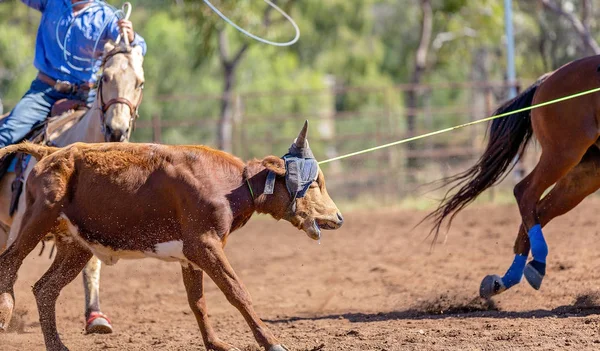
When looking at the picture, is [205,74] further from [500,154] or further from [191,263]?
[191,263]

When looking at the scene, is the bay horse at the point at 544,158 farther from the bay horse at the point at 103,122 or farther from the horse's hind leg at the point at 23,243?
the horse's hind leg at the point at 23,243

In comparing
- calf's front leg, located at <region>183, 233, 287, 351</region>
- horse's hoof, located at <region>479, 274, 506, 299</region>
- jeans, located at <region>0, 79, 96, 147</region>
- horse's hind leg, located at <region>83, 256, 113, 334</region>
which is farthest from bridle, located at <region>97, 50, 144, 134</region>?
horse's hoof, located at <region>479, 274, 506, 299</region>

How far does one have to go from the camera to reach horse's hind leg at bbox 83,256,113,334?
603 centimetres

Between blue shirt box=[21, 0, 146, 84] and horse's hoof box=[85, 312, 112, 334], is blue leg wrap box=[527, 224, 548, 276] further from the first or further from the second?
→ blue shirt box=[21, 0, 146, 84]

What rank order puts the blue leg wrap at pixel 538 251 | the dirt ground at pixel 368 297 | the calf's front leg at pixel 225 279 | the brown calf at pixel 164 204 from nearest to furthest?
the calf's front leg at pixel 225 279, the brown calf at pixel 164 204, the dirt ground at pixel 368 297, the blue leg wrap at pixel 538 251

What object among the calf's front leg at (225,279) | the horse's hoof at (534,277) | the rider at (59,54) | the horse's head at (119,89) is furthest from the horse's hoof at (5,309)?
the horse's hoof at (534,277)

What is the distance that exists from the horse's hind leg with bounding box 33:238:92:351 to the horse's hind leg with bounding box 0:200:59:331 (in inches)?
9.7

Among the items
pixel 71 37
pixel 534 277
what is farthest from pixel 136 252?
pixel 534 277

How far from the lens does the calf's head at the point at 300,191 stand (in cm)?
462

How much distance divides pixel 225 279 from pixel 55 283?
1.31 m

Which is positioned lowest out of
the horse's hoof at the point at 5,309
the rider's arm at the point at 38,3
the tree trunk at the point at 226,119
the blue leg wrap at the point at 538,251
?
the horse's hoof at the point at 5,309

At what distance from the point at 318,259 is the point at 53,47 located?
4.30m

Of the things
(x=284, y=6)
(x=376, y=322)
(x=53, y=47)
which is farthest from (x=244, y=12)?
(x=376, y=322)

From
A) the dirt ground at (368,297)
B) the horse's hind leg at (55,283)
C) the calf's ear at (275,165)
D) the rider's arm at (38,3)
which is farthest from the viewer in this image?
the rider's arm at (38,3)
